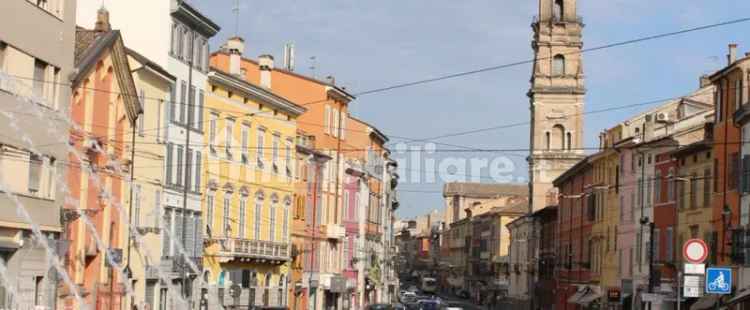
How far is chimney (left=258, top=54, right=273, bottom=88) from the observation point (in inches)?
A: 3019

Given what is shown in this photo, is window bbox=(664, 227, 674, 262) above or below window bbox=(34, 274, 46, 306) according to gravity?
above

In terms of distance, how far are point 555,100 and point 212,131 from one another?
8542 centimetres

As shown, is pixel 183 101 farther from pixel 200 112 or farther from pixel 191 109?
pixel 200 112

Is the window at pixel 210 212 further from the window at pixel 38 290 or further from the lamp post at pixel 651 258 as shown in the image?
the window at pixel 38 290

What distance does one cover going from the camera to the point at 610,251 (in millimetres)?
84250

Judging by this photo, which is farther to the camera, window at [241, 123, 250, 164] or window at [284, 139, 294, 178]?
window at [284, 139, 294, 178]

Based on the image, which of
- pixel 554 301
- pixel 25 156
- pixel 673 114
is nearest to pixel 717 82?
pixel 673 114

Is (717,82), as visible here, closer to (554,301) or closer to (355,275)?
(355,275)

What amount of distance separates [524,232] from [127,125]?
312 feet

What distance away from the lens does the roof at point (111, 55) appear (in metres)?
39.2

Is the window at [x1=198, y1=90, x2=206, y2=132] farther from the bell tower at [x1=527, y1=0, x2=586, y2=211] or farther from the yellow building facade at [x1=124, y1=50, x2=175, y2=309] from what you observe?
the bell tower at [x1=527, y1=0, x2=586, y2=211]

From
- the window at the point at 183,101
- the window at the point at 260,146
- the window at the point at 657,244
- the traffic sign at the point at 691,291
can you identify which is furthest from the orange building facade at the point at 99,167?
the window at the point at 657,244

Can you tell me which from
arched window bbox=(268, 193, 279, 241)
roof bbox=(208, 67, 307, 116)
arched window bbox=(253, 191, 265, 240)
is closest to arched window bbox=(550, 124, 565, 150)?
roof bbox=(208, 67, 307, 116)

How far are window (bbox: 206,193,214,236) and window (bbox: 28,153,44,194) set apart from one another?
2533 centimetres
